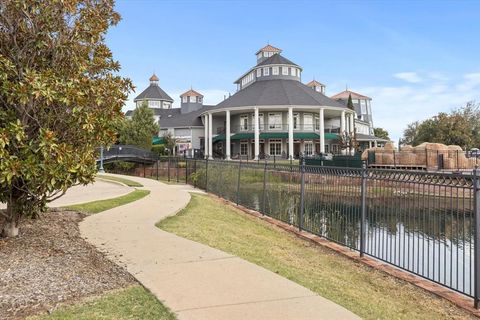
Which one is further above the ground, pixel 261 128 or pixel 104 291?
pixel 261 128

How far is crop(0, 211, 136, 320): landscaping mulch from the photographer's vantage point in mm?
4727

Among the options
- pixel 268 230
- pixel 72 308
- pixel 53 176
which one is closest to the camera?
pixel 72 308

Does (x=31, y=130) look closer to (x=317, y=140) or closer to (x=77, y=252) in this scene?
(x=77, y=252)

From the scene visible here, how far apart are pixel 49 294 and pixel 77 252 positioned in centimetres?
183

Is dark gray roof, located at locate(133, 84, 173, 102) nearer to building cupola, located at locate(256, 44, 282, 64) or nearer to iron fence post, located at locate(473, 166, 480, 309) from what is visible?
building cupola, located at locate(256, 44, 282, 64)

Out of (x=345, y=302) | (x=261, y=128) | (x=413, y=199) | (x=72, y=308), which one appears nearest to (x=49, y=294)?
(x=72, y=308)

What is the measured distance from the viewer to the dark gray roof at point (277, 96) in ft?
168

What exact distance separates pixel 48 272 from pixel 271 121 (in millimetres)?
49965

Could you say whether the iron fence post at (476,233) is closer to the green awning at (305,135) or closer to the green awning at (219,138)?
the green awning at (305,135)

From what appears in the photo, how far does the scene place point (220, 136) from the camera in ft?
190

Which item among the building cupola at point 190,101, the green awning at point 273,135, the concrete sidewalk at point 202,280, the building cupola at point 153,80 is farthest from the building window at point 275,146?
the concrete sidewalk at point 202,280

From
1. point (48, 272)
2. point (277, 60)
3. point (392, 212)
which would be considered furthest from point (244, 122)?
point (48, 272)

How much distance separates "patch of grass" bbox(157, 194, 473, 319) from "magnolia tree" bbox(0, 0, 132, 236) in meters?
2.97

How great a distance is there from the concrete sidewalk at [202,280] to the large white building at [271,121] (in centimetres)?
4077
